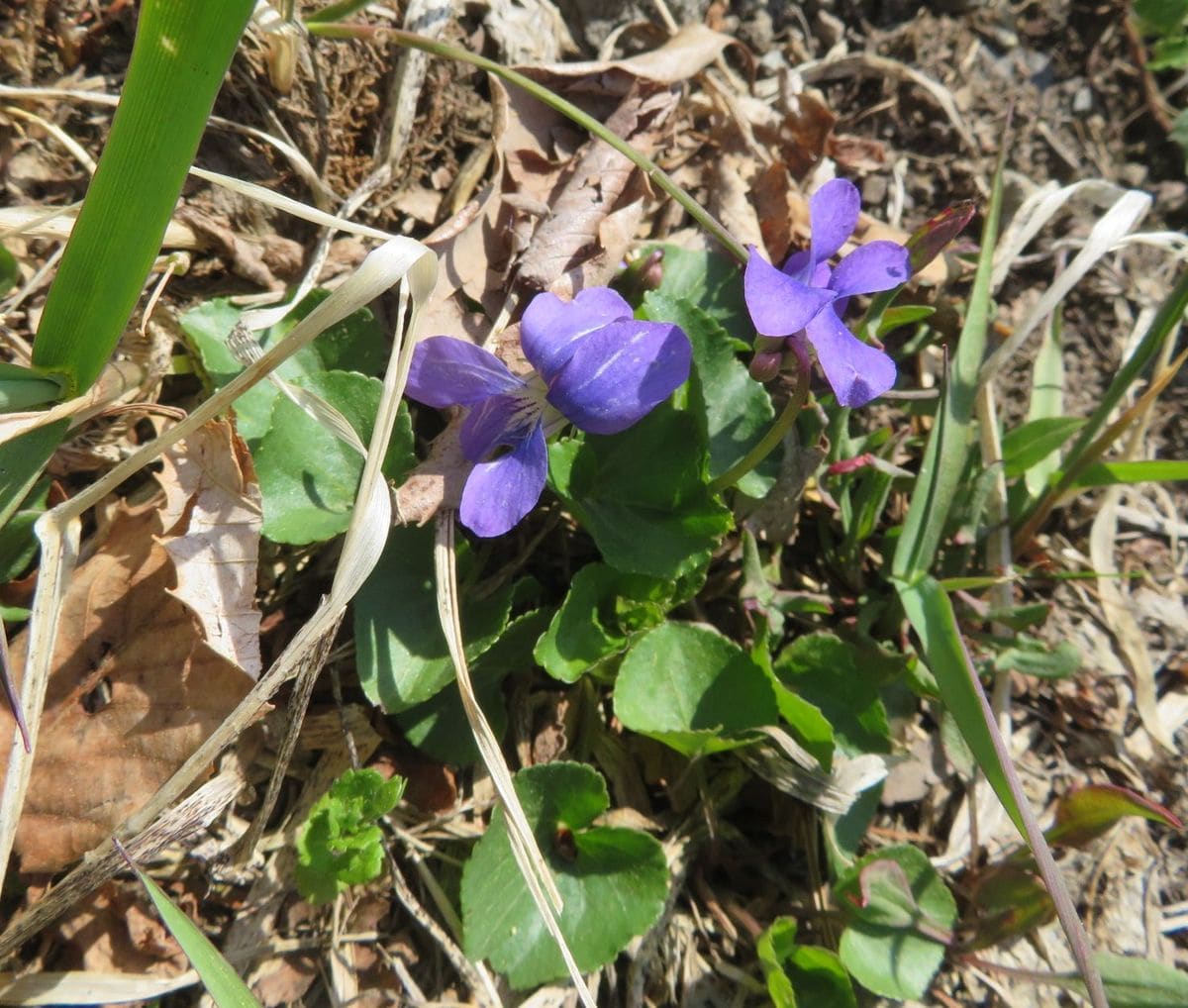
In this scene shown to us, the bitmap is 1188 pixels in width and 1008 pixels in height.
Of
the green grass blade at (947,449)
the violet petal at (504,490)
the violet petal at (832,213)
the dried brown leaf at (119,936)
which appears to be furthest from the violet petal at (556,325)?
the dried brown leaf at (119,936)

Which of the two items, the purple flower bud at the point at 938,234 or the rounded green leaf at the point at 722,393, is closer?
the purple flower bud at the point at 938,234

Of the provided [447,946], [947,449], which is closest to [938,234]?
[947,449]

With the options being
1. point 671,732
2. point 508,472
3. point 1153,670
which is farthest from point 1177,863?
point 508,472

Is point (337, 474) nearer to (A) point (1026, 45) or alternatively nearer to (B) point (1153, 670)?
(B) point (1153, 670)

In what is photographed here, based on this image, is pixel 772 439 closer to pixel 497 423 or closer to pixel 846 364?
pixel 846 364

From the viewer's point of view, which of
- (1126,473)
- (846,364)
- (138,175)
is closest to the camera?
(138,175)

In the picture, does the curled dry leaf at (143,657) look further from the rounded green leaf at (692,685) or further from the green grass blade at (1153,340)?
the green grass blade at (1153,340)

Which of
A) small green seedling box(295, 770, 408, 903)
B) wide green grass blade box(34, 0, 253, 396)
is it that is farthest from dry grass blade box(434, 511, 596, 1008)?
wide green grass blade box(34, 0, 253, 396)
